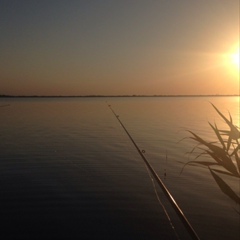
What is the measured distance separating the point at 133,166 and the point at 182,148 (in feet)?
22.4

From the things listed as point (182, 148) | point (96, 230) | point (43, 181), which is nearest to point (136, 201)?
point (96, 230)

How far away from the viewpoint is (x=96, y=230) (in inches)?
380

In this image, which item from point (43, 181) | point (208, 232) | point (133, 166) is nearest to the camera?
point (208, 232)

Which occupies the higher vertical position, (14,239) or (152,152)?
(152,152)

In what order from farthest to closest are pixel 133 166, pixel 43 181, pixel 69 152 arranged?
1. pixel 69 152
2. pixel 133 166
3. pixel 43 181

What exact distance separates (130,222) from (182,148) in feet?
47.0

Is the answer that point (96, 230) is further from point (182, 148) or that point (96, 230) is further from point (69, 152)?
point (182, 148)

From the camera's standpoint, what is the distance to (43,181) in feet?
48.2

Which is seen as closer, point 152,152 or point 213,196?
point 213,196

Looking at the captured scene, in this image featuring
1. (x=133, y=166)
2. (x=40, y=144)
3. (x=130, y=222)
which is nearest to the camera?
(x=130, y=222)

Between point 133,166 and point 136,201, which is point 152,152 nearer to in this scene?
point 133,166

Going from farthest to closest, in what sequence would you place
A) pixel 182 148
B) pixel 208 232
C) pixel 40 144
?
pixel 40 144 → pixel 182 148 → pixel 208 232

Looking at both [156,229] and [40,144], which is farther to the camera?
[40,144]

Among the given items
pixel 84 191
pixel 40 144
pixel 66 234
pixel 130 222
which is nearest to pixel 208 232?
pixel 130 222
